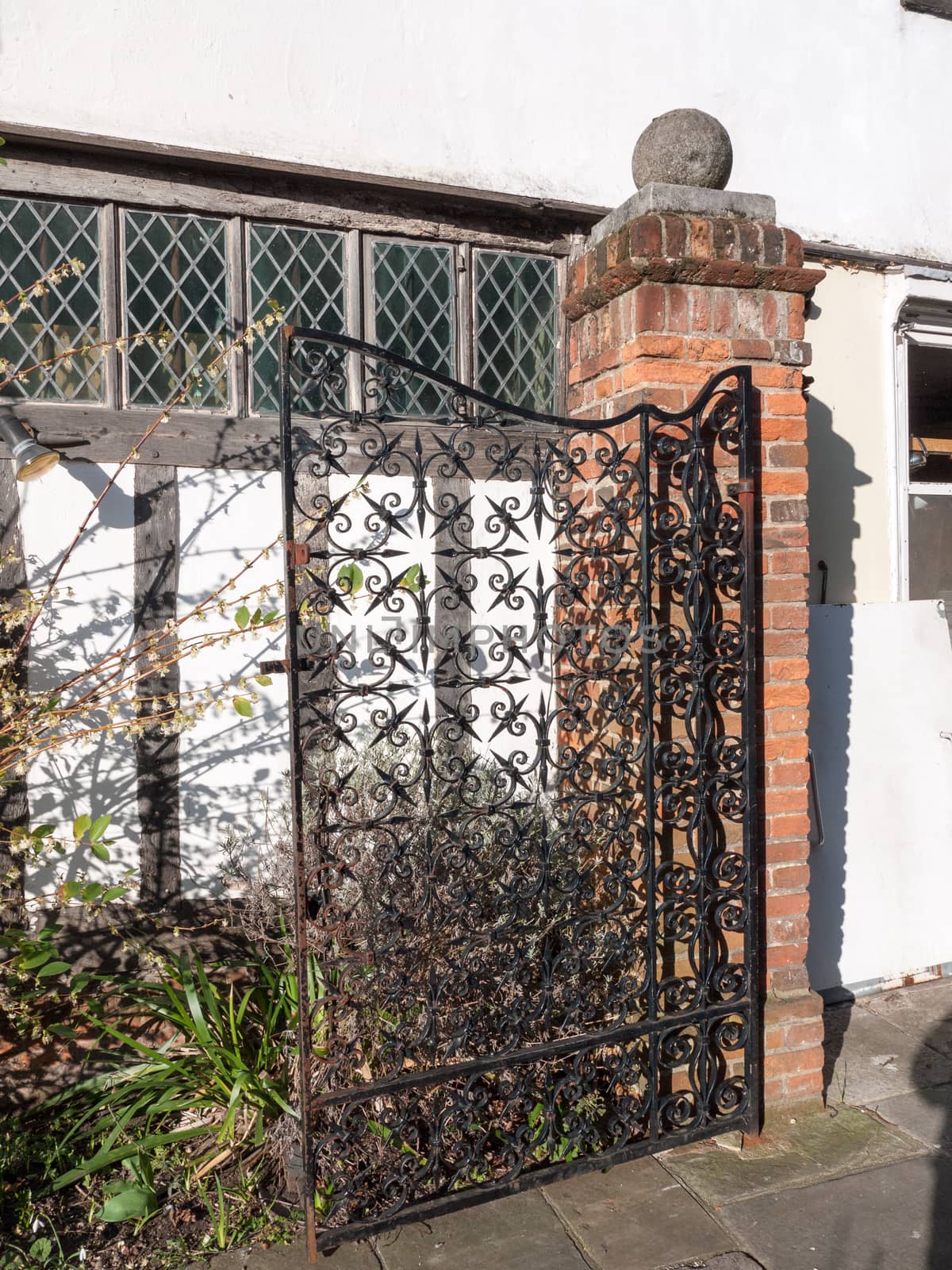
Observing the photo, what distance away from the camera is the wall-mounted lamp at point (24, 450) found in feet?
8.88

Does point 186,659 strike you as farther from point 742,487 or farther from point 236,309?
point 742,487

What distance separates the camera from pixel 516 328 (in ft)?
12.9

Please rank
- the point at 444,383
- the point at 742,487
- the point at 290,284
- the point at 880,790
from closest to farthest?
the point at 444,383, the point at 742,487, the point at 290,284, the point at 880,790

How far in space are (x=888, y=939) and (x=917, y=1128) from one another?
1.10m

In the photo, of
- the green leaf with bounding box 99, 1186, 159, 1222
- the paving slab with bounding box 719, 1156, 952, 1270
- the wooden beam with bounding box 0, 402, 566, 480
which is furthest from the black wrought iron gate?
the wooden beam with bounding box 0, 402, 566, 480

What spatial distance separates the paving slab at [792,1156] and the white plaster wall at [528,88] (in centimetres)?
344

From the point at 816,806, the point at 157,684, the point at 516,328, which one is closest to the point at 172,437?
the point at 157,684

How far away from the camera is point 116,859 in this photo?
330 centimetres

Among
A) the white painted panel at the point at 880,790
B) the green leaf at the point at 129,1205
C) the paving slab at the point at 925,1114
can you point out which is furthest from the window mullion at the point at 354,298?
the paving slab at the point at 925,1114

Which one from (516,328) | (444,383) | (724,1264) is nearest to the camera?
(724,1264)

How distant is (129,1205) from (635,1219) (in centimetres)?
138

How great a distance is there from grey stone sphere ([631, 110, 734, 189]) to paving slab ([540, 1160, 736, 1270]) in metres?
2.94

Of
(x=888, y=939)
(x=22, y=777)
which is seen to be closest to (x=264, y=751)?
(x=22, y=777)

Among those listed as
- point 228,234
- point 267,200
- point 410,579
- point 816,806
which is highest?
point 267,200
